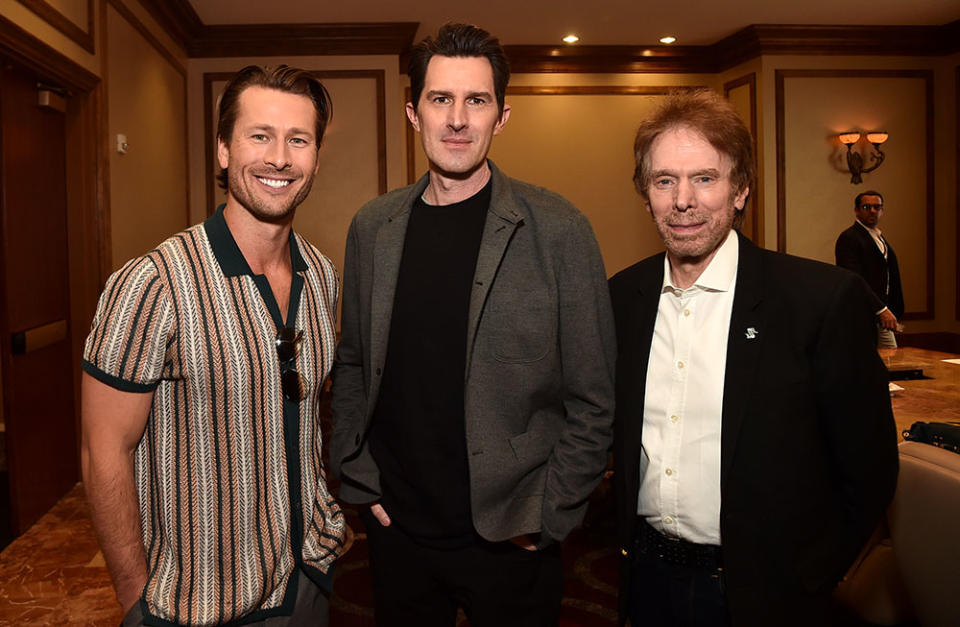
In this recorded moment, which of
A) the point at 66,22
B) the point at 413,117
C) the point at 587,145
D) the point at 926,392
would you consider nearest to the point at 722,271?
the point at 413,117

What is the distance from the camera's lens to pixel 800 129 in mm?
7309

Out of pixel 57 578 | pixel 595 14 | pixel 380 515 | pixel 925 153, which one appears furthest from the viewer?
pixel 925 153

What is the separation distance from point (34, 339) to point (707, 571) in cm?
359

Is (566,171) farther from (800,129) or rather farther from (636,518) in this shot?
(636,518)

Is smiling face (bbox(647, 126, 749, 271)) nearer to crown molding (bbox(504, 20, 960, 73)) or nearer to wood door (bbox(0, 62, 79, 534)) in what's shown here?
wood door (bbox(0, 62, 79, 534))

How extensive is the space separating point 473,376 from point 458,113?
1.88 feet

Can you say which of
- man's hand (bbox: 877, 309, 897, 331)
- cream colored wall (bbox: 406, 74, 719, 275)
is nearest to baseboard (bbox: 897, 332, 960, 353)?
cream colored wall (bbox: 406, 74, 719, 275)

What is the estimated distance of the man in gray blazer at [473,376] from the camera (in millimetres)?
1452

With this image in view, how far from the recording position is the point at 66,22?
3730 millimetres

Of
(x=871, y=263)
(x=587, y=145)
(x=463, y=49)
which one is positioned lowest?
(x=871, y=263)

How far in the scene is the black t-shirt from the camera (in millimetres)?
1499

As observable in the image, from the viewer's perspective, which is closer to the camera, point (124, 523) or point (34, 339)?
point (124, 523)

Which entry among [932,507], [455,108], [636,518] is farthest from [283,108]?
[932,507]

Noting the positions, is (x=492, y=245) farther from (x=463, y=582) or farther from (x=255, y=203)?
(x=463, y=582)
